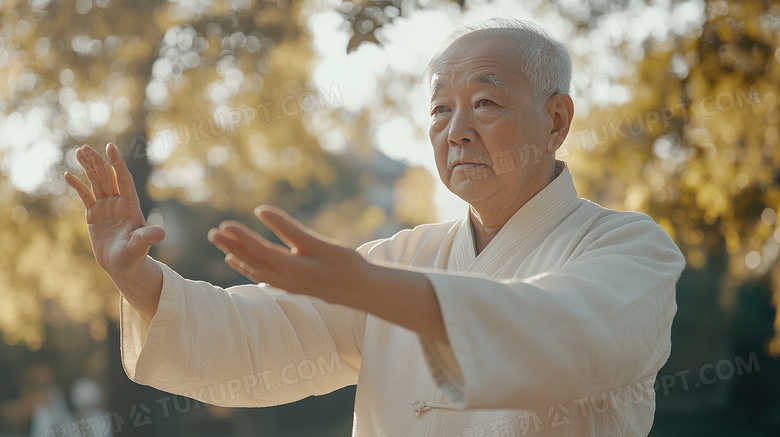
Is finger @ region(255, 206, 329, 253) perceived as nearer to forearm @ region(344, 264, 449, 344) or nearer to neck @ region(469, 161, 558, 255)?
forearm @ region(344, 264, 449, 344)

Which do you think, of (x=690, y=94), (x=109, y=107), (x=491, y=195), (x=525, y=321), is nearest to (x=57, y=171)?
(x=109, y=107)


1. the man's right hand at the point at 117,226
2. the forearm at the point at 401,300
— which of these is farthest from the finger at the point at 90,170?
the forearm at the point at 401,300

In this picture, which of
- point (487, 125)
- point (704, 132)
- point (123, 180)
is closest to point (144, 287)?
point (123, 180)

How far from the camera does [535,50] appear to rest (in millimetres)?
1993

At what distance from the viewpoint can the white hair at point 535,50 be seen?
1991 mm

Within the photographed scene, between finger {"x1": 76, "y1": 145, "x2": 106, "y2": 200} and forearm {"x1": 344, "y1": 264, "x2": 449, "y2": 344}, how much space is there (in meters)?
1.03

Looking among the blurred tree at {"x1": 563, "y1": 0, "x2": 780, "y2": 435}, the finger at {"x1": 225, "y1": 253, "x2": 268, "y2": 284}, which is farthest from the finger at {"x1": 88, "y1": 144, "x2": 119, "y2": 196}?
the blurred tree at {"x1": 563, "y1": 0, "x2": 780, "y2": 435}

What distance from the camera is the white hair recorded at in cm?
199

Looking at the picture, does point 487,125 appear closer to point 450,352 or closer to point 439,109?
point 439,109

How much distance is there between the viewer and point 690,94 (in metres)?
5.15

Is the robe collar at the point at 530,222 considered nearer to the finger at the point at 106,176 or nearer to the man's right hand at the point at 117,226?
the man's right hand at the point at 117,226

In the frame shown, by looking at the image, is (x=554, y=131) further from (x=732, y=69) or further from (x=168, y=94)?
(x=168, y=94)

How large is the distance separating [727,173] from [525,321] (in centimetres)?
442

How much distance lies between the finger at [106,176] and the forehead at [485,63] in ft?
3.07
